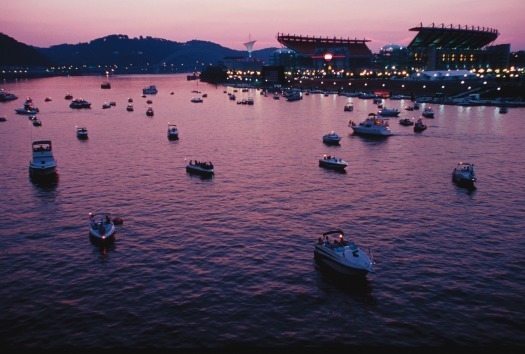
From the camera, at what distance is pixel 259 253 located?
47.1 meters

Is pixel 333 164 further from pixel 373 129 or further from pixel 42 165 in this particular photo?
pixel 42 165

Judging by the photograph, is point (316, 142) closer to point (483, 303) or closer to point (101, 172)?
point (101, 172)

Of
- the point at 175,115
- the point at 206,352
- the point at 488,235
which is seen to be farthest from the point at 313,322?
the point at 175,115

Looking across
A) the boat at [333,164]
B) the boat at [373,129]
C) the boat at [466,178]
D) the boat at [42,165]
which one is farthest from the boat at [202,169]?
the boat at [373,129]

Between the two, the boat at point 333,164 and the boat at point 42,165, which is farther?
the boat at point 333,164

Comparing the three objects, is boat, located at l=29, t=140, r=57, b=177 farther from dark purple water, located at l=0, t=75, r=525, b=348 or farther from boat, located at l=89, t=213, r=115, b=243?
boat, located at l=89, t=213, r=115, b=243

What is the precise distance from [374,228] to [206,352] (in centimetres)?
2951

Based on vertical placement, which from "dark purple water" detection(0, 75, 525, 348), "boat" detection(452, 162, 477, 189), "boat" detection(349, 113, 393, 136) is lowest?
"dark purple water" detection(0, 75, 525, 348)

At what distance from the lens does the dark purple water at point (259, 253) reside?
109 feet

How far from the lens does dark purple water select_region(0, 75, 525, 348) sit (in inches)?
1309

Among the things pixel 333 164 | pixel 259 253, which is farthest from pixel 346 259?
pixel 333 164

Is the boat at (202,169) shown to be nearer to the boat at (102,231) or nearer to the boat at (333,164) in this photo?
the boat at (333,164)

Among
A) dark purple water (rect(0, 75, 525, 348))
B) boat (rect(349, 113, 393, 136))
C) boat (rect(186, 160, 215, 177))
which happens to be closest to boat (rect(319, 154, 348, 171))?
dark purple water (rect(0, 75, 525, 348))

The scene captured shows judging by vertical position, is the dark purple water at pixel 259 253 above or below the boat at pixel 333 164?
below
